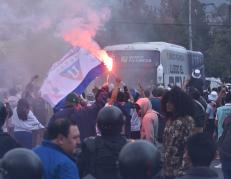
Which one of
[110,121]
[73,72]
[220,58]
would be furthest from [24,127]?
[220,58]

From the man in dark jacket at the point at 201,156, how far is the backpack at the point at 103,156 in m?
1.04

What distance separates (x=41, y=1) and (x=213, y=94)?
4623 mm

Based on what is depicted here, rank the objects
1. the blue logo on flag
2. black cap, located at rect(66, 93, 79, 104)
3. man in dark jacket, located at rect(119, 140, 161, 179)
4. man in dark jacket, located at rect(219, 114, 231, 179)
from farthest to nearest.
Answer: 1. the blue logo on flag
2. black cap, located at rect(66, 93, 79, 104)
3. man in dark jacket, located at rect(219, 114, 231, 179)
4. man in dark jacket, located at rect(119, 140, 161, 179)

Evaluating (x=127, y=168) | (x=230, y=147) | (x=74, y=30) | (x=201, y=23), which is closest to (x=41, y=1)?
(x=74, y=30)

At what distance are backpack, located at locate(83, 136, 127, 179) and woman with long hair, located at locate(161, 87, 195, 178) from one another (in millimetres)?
1077

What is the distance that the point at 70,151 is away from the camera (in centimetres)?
556

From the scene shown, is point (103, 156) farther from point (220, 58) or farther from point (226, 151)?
point (220, 58)

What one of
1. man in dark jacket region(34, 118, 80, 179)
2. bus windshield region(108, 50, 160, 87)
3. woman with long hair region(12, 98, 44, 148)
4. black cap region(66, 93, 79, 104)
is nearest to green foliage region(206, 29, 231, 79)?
bus windshield region(108, 50, 160, 87)

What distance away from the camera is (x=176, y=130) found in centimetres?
735

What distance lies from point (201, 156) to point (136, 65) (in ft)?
66.1

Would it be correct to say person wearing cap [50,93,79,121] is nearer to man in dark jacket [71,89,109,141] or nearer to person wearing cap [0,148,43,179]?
man in dark jacket [71,89,109,141]

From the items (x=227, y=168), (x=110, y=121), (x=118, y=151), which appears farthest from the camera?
(x=227, y=168)

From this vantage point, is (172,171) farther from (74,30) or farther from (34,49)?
(34,49)

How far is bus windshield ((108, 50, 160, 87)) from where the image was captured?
24.9 metres
